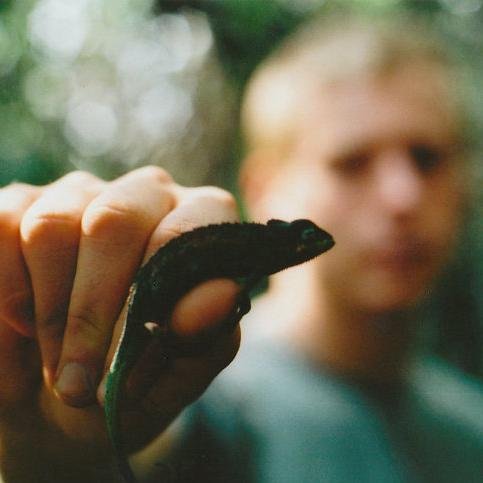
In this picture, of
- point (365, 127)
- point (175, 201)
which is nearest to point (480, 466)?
point (365, 127)

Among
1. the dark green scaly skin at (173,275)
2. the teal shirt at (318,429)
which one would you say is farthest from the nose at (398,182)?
the dark green scaly skin at (173,275)

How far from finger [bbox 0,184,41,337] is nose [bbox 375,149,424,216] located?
1.48 metres

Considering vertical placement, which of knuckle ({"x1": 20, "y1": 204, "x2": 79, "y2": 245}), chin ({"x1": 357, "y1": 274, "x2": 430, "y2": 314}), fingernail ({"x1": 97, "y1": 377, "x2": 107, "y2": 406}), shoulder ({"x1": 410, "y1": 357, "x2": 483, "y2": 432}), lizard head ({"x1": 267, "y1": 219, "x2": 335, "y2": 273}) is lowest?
shoulder ({"x1": 410, "y1": 357, "x2": 483, "y2": 432})

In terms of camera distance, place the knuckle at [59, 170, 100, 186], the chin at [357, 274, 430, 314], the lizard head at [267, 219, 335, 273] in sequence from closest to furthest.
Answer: the knuckle at [59, 170, 100, 186] → the lizard head at [267, 219, 335, 273] → the chin at [357, 274, 430, 314]

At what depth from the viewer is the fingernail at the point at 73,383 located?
84cm

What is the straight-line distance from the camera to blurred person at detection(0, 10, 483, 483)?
34.7 inches

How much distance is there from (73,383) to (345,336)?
183cm

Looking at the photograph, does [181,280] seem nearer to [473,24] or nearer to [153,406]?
[153,406]

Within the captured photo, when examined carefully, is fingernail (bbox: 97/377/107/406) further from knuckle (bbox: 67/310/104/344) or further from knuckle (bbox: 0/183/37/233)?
knuckle (bbox: 0/183/37/233)

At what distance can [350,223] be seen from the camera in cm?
218

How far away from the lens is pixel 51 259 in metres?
0.87

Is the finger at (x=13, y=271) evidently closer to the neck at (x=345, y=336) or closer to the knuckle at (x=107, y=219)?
the knuckle at (x=107, y=219)

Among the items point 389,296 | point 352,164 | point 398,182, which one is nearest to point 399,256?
point 389,296

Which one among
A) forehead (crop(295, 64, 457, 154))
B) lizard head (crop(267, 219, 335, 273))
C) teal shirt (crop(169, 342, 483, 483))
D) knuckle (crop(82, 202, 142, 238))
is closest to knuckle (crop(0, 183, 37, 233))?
knuckle (crop(82, 202, 142, 238))
